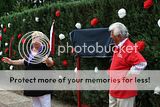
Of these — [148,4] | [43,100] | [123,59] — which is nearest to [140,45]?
[148,4]

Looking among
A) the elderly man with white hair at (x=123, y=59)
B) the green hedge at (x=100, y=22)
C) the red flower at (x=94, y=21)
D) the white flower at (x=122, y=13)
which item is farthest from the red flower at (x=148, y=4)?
the red flower at (x=94, y=21)

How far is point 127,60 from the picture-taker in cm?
441

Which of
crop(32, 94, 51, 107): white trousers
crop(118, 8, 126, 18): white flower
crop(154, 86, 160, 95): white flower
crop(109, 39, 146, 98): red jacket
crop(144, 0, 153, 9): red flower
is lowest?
crop(32, 94, 51, 107): white trousers

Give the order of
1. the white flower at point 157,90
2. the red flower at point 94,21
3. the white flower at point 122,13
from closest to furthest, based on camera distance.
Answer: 1. the white flower at point 157,90
2. the white flower at point 122,13
3. the red flower at point 94,21

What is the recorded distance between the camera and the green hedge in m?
5.14

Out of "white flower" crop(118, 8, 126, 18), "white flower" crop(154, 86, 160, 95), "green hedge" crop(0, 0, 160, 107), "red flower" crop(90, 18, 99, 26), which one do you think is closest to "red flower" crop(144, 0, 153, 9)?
"green hedge" crop(0, 0, 160, 107)

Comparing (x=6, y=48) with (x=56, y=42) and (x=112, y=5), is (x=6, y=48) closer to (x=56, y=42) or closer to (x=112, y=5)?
(x=56, y=42)

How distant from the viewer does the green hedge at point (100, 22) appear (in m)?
5.14

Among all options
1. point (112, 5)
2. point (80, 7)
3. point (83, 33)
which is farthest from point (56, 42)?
point (112, 5)

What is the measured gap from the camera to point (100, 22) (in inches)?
248

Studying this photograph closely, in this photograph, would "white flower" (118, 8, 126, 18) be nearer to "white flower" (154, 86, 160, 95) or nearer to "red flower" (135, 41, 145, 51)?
"red flower" (135, 41, 145, 51)

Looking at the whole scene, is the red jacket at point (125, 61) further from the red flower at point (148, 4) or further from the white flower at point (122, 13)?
the white flower at point (122, 13)

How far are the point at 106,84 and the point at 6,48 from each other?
5.77 m

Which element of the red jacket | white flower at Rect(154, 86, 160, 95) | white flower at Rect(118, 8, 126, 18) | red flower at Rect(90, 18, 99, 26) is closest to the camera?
the red jacket
